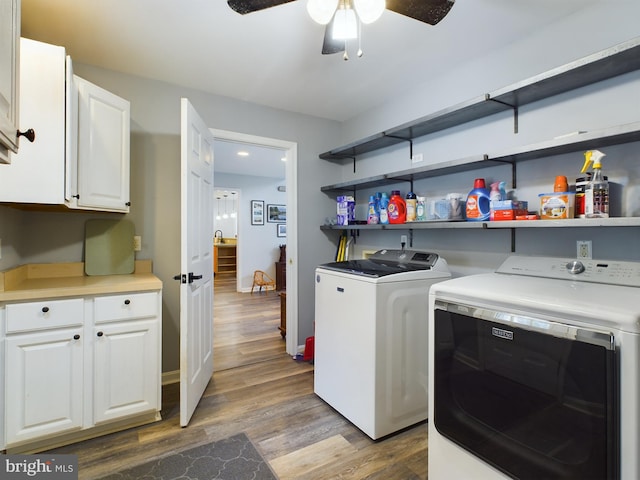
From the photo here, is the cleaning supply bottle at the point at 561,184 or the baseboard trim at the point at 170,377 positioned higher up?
the cleaning supply bottle at the point at 561,184

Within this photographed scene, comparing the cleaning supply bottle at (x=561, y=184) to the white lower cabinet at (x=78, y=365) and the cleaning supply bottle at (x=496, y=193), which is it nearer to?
the cleaning supply bottle at (x=496, y=193)

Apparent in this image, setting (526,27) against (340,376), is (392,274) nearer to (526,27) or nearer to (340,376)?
(340,376)

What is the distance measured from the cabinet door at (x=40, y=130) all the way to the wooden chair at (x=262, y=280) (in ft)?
16.4

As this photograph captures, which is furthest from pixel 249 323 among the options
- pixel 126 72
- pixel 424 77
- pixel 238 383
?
pixel 424 77

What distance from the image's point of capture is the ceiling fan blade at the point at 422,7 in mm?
1332

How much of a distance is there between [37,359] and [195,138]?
1551mm

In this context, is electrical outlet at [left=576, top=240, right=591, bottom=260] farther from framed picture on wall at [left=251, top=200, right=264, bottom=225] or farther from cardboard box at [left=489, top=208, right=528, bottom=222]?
framed picture on wall at [left=251, top=200, right=264, bottom=225]

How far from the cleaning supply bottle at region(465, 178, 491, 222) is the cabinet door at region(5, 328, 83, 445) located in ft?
7.82

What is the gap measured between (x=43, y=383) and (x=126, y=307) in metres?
0.52

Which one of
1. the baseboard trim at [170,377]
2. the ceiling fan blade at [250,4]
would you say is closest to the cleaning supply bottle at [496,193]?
the ceiling fan blade at [250,4]

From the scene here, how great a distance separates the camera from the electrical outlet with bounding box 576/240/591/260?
1.65m

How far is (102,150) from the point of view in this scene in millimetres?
2092

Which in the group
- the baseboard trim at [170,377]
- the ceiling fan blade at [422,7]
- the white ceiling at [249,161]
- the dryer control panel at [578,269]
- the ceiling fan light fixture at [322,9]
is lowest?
the baseboard trim at [170,377]

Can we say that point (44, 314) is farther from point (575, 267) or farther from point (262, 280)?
point (262, 280)
